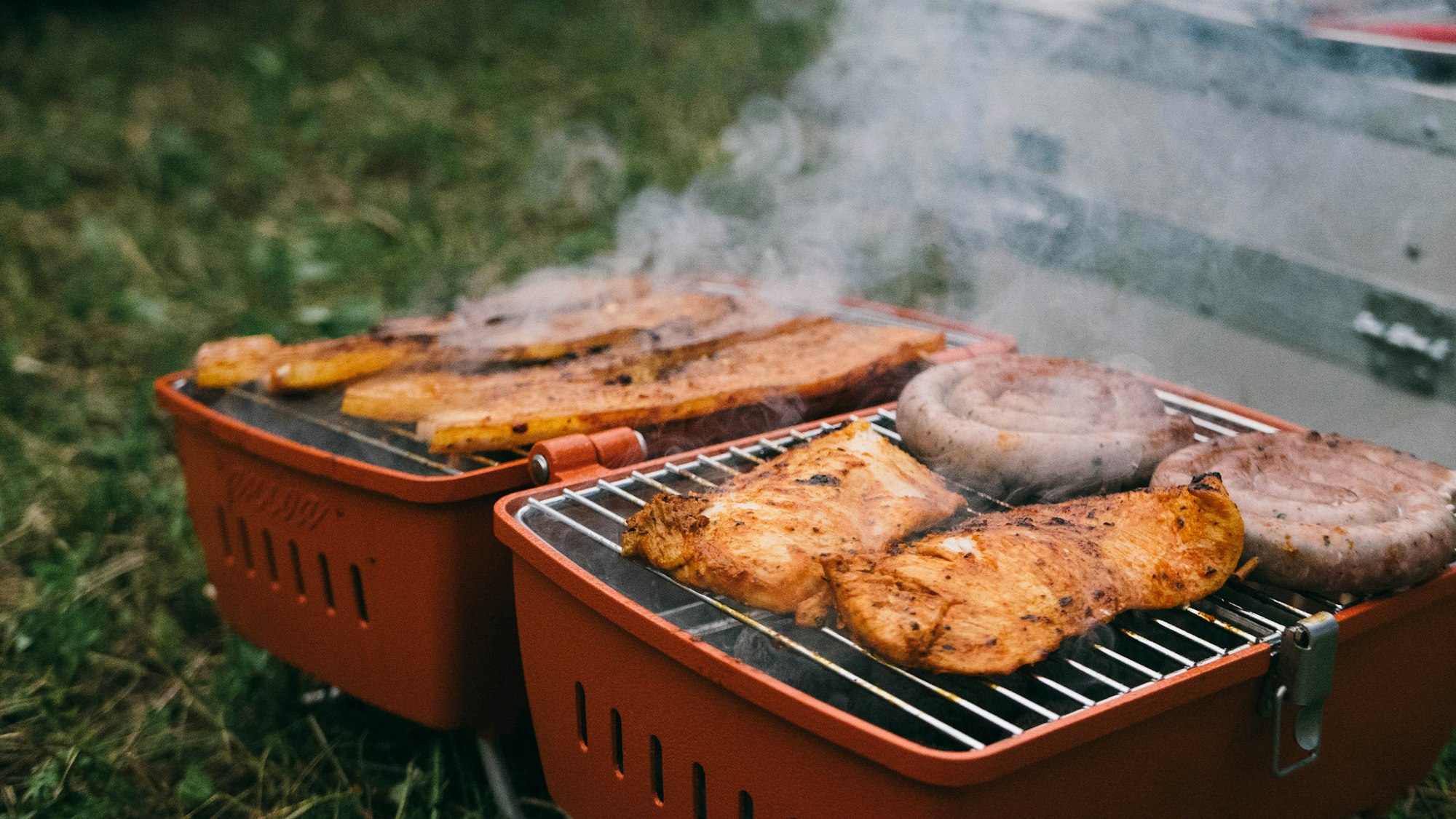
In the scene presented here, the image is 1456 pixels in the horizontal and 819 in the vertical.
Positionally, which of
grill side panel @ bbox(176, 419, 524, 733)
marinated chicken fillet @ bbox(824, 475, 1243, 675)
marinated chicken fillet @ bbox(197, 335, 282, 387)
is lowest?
grill side panel @ bbox(176, 419, 524, 733)

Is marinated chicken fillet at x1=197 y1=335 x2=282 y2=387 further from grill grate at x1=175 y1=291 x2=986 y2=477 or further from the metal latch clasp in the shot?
the metal latch clasp

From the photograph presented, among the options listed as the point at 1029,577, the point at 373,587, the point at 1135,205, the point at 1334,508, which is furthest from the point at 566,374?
the point at 1135,205

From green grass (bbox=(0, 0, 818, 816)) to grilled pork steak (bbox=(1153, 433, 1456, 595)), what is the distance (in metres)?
1.94

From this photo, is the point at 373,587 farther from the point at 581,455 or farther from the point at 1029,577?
the point at 1029,577

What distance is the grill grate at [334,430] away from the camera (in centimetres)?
247

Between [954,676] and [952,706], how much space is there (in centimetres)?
5

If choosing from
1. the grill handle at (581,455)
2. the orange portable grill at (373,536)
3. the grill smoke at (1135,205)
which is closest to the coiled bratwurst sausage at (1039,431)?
the orange portable grill at (373,536)

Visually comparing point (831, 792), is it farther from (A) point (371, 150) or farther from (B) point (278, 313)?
(A) point (371, 150)

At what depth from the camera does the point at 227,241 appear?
7.00 metres

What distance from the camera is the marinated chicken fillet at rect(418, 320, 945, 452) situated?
97.0 inches

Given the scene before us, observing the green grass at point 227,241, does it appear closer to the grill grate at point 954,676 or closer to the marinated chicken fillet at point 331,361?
the marinated chicken fillet at point 331,361

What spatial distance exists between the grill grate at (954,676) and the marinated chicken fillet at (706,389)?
39 cm

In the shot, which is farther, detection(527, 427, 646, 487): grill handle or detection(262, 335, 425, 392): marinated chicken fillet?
detection(262, 335, 425, 392): marinated chicken fillet

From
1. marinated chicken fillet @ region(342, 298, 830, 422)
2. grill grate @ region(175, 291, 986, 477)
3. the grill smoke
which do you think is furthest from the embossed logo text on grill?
the grill smoke
